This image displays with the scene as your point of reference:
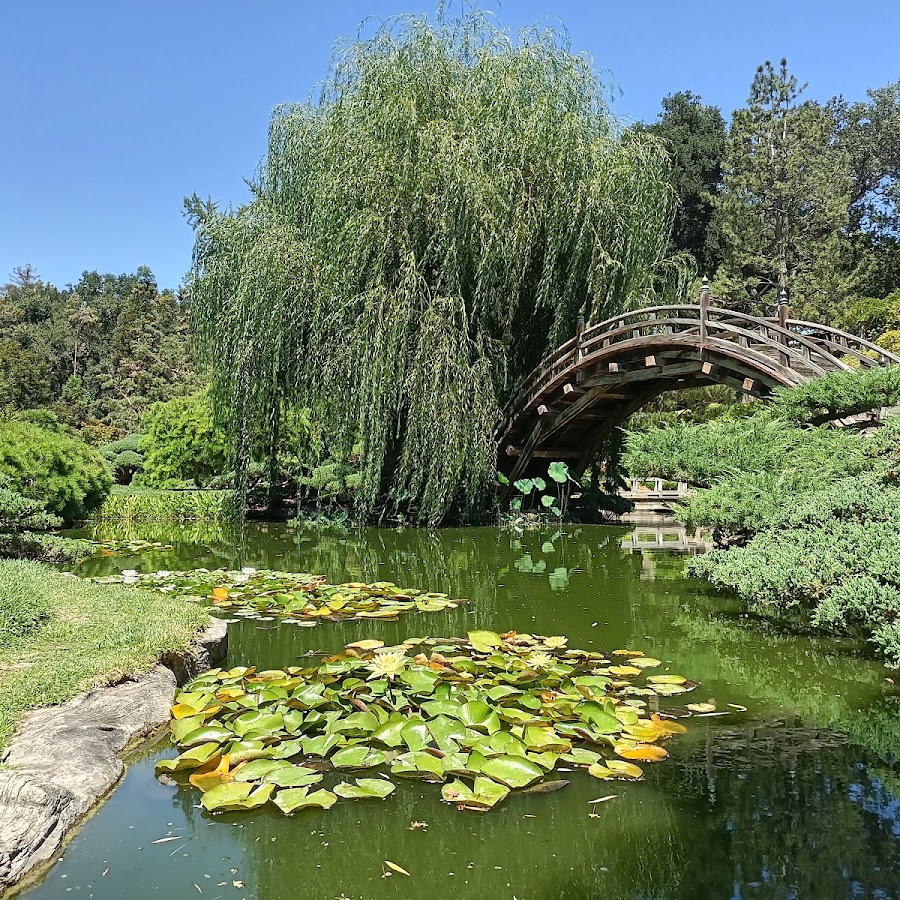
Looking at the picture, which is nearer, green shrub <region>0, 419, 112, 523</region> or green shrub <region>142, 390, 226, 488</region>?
green shrub <region>0, 419, 112, 523</region>

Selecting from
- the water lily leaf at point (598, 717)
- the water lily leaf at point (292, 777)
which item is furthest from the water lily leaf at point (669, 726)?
the water lily leaf at point (292, 777)

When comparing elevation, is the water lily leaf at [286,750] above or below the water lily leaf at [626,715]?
below

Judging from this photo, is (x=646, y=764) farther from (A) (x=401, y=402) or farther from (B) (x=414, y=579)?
(A) (x=401, y=402)

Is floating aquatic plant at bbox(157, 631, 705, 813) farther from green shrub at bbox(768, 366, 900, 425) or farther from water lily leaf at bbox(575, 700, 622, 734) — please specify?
green shrub at bbox(768, 366, 900, 425)

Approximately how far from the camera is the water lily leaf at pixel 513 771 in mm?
3078

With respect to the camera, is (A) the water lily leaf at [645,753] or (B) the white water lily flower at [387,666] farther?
(B) the white water lily flower at [387,666]

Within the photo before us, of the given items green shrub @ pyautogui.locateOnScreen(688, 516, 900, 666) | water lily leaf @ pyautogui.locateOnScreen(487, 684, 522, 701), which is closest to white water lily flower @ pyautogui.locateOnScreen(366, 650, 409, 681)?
water lily leaf @ pyautogui.locateOnScreen(487, 684, 522, 701)

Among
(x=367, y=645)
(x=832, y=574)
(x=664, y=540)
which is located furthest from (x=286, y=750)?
(x=664, y=540)

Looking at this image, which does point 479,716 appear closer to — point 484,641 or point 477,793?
point 477,793

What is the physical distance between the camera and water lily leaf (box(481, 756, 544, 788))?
10.1 ft

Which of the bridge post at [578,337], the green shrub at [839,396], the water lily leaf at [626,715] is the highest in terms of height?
the bridge post at [578,337]

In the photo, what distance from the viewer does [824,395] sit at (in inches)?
273

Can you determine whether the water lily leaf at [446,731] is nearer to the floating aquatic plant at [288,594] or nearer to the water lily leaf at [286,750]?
the water lily leaf at [286,750]

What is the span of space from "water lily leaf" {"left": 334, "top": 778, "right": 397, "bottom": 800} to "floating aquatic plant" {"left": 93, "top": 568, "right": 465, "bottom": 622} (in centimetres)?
280
